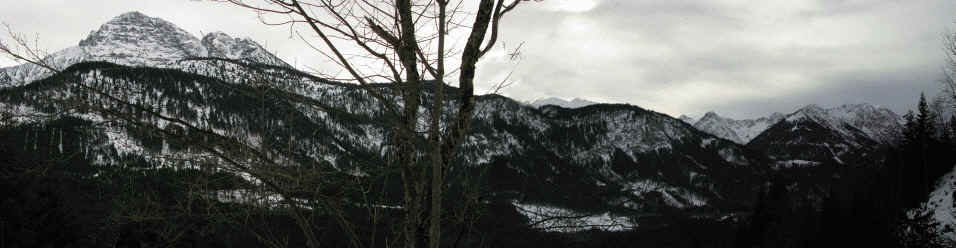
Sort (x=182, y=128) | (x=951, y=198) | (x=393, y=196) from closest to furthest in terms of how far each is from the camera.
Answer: (x=182, y=128), (x=393, y=196), (x=951, y=198)

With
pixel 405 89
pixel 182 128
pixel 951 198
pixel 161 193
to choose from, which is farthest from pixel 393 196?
pixel 951 198

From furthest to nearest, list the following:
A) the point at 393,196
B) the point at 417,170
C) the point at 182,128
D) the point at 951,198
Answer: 1. the point at 951,198
2. the point at 393,196
3. the point at 417,170
4. the point at 182,128

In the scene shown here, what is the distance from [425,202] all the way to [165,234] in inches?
56.1

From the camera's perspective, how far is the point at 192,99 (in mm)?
169375

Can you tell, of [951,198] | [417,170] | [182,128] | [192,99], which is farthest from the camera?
[192,99]

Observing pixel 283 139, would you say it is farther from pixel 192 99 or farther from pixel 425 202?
pixel 192 99

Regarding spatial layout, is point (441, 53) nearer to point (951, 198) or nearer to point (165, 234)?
point (165, 234)

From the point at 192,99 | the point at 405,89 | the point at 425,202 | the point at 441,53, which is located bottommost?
the point at 425,202

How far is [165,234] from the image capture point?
268cm

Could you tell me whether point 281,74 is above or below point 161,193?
above

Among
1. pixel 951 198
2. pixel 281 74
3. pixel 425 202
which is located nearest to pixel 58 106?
pixel 281 74

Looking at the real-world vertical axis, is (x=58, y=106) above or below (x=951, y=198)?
above

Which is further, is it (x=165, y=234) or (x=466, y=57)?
(x=466, y=57)

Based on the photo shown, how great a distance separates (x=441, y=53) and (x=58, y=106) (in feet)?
7.08
